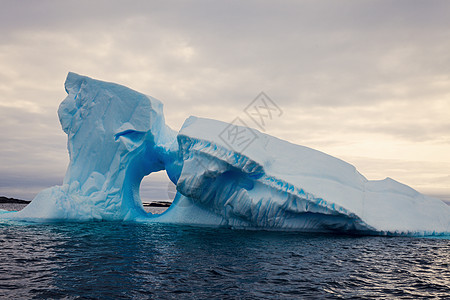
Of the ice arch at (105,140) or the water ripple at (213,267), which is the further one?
the ice arch at (105,140)

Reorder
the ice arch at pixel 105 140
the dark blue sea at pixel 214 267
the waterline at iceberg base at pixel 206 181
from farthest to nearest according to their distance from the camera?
the ice arch at pixel 105 140, the waterline at iceberg base at pixel 206 181, the dark blue sea at pixel 214 267

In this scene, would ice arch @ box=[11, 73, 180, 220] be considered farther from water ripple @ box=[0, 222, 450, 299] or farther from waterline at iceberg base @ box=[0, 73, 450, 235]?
water ripple @ box=[0, 222, 450, 299]

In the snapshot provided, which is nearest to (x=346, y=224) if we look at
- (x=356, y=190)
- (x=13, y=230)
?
(x=356, y=190)

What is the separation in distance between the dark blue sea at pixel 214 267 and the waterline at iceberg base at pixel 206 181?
1.58 meters

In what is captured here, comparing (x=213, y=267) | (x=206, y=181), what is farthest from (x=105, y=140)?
(x=213, y=267)

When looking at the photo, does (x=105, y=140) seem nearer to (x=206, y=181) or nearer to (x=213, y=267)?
(x=206, y=181)

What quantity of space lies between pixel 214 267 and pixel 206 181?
6.09 meters

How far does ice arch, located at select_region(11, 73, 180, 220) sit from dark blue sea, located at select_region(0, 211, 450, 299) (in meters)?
4.15

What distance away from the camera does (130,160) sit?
15.8m

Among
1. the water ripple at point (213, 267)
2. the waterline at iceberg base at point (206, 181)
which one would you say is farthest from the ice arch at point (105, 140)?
the water ripple at point (213, 267)

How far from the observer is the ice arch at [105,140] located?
15445 mm

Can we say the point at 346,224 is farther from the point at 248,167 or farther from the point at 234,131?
the point at 234,131

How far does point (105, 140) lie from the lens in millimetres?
15664

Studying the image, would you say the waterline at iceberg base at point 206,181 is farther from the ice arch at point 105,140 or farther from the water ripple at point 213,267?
the water ripple at point 213,267
